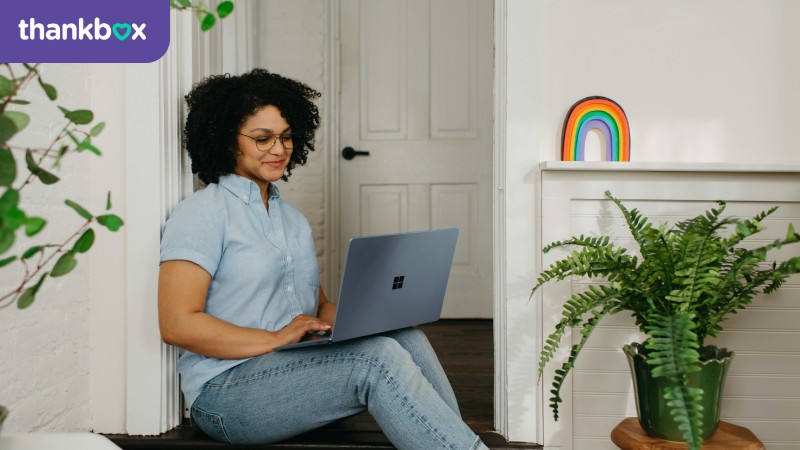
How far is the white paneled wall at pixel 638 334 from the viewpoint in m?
1.71

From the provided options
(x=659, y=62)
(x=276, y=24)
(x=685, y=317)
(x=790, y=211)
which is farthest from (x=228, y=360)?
(x=276, y=24)

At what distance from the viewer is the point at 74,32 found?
37.0 inches

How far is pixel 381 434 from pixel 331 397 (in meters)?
0.36

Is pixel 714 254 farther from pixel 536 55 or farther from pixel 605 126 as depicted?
pixel 536 55

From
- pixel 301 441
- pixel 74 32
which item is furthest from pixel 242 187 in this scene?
pixel 74 32

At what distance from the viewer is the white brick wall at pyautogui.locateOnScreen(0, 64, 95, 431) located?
1.42 m

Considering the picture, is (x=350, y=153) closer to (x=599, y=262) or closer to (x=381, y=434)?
(x=381, y=434)

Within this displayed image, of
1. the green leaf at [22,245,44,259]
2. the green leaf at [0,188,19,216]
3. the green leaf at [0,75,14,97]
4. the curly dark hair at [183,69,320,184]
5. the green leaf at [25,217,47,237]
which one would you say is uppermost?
the curly dark hair at [183,69,320,184]

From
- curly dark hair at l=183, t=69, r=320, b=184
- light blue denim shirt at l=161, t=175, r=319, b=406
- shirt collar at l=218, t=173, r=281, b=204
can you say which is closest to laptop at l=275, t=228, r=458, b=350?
light blue denim shirt at l=161, t=175, r=319, b=406

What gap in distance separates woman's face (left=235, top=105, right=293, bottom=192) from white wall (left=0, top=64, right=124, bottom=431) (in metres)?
0.36

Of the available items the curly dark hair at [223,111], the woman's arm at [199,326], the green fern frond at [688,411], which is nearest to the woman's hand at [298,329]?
the woman's arm at [199,326]

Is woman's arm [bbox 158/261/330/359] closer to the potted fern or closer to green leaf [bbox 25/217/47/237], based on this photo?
the potted fern

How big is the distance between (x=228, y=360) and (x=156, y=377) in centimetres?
34

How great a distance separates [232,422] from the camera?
1516 mm
